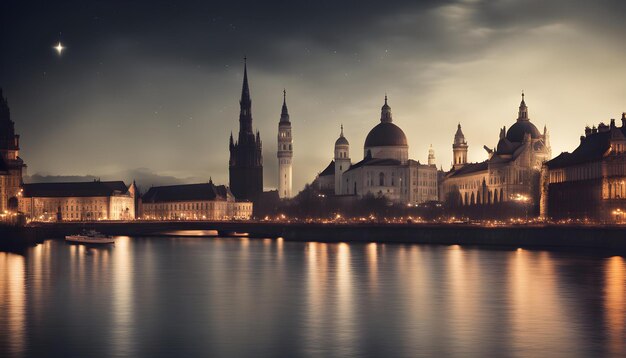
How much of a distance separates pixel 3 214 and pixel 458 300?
103512 millimetres

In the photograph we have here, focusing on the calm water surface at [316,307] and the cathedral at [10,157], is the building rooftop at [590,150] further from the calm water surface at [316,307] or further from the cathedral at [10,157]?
the cathedral at [10,157]

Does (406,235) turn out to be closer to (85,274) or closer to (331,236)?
(331,236)

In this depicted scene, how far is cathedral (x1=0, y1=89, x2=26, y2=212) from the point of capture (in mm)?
172500

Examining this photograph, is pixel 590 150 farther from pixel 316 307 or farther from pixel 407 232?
→ pixel 316 307

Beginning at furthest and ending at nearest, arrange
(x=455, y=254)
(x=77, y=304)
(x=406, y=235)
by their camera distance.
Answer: (x=406, y=235) → (x=455, y=254) → (x=77, y=304)

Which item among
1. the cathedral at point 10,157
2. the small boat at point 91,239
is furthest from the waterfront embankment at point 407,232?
the cathedral at point 10,157

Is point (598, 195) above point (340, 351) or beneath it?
above

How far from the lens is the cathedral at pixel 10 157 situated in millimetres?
172500

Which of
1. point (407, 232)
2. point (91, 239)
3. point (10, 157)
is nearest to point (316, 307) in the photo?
point (407, 232)

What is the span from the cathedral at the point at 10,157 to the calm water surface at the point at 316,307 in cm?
7776

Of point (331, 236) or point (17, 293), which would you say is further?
point (331, 236)

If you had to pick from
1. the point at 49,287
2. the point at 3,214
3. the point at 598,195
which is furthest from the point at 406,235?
the point at 49,287

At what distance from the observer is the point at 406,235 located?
144500 mm

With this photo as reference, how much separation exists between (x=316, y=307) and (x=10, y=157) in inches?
5419
